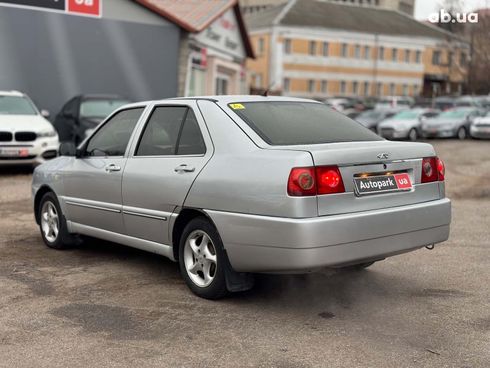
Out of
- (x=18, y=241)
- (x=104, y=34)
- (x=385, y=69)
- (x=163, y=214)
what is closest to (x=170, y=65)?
(x=104, y=34)

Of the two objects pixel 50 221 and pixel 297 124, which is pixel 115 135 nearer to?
pixel 50 221

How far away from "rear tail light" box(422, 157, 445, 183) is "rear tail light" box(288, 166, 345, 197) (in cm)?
96

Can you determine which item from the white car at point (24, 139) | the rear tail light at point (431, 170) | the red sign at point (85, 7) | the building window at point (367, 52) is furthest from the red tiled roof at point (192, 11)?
the building window at point (367, 52)

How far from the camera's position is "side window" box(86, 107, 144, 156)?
6070mm

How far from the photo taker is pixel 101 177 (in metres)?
6.10

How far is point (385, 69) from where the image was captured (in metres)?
75.6

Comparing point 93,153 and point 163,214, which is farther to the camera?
point 93,153

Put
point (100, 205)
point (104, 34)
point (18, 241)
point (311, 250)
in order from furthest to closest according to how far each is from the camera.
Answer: point (104, 34) < point (18, 241) < point (100, 205) < point (311, 250)

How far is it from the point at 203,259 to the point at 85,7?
1791 centimetres

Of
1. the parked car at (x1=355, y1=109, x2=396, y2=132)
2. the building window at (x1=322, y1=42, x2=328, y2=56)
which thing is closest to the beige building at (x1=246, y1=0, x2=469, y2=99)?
the building window at (x1=322, y1=42, x2=328, y2=56)

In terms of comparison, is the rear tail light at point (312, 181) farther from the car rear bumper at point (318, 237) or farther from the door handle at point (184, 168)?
the door handle at point (184, 168)

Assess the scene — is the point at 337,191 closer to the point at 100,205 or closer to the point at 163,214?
the point at 163,214

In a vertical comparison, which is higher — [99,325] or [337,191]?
[337,191]

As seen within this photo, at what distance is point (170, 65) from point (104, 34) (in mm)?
2838
